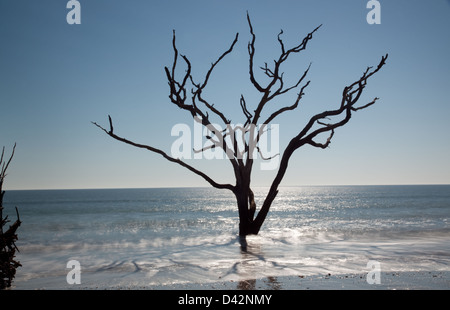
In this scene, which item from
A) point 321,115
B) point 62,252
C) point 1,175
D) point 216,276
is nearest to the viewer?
point 1,175

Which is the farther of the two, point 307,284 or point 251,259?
point 251,259

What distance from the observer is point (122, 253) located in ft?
30.5

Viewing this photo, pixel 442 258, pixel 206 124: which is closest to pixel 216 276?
pixel 442 258

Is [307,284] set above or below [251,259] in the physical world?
above

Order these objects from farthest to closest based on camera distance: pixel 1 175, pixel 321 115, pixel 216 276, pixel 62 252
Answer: pixel 321 115 → pixel 62 252 → pixel 216 276 → pixel 1 175

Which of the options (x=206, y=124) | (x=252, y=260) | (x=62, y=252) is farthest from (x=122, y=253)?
(x=206, y=124)
